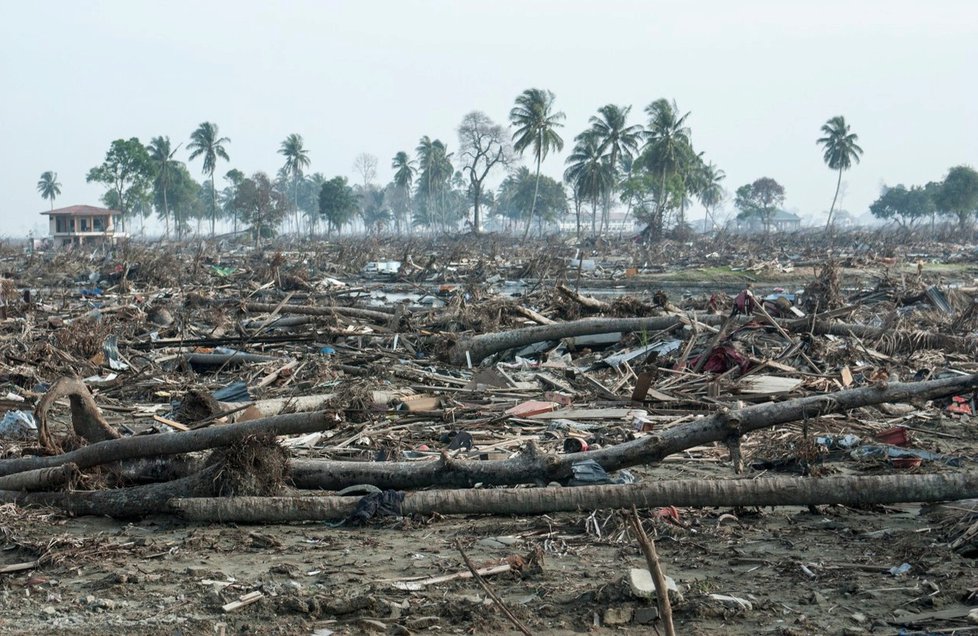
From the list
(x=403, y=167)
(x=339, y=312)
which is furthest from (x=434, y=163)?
(x=339, y=312)

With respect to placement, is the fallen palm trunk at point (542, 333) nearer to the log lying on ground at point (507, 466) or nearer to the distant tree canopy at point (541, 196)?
the log lying on ground at point (507, 466)

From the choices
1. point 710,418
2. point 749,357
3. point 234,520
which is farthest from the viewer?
point 749,357

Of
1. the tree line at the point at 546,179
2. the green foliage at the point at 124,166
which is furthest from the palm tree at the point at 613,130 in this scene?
the green foliage at the point at 124,166

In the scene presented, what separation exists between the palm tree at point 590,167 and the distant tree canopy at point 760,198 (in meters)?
36.8

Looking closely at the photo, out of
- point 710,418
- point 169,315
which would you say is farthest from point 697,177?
point 710,418

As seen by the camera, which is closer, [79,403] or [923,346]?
[79,403]

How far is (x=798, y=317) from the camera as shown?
41.0 feet

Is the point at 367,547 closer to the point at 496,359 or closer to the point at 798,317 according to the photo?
the point at 496,359

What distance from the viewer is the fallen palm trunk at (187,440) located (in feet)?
18.5

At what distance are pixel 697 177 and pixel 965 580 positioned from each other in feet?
249

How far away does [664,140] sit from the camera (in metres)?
61.9

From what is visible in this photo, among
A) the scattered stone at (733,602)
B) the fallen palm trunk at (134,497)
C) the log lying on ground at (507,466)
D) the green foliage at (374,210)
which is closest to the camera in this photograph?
the scattered stone at (733,602)

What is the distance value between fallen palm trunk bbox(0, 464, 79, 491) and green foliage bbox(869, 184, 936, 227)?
82.9 m

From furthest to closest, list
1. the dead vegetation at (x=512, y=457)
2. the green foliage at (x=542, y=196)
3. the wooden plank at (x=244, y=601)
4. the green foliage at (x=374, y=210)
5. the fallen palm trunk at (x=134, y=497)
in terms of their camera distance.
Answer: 1. the green foliage at (x=374, y=210)
2. the green foliage at (x=542, y=196)
3. the fallen palm trunk at (x=134, y=497)
4. the dead vegetation at (x=512, y=457)
5. the wooden plank at (x=244, y=601)
